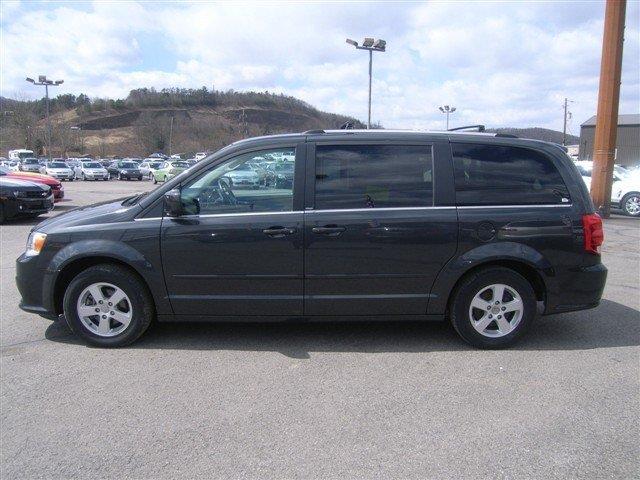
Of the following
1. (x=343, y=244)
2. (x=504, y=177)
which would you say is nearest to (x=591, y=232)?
(x=504, y=177)

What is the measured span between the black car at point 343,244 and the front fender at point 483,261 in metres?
0.01

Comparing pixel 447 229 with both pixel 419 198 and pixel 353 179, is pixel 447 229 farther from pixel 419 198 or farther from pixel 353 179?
pixel 353 179

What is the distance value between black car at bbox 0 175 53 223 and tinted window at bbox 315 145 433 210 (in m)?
10.8

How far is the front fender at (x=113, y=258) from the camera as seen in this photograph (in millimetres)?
4406

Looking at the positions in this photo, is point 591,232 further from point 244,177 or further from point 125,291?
point 125,291

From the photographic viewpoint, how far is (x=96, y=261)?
4547 mm

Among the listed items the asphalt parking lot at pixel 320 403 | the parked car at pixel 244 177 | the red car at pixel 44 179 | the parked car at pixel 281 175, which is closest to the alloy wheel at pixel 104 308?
the asphalt parking lot at pixel 320 403

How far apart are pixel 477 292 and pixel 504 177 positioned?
1.02 m

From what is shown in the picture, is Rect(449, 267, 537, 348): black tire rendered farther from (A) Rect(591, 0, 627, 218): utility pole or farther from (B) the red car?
(B) the red car

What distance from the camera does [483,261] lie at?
4430 mm

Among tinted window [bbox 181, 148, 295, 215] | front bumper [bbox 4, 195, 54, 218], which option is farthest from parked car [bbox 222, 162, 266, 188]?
front bumper [bbox 4, 195, 54, 218]

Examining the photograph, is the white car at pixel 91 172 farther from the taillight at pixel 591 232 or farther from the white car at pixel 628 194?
the taillight at pixel 591 232

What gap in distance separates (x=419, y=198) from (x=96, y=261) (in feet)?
9.20

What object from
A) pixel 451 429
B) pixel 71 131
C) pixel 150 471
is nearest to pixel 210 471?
pixel 150 471
